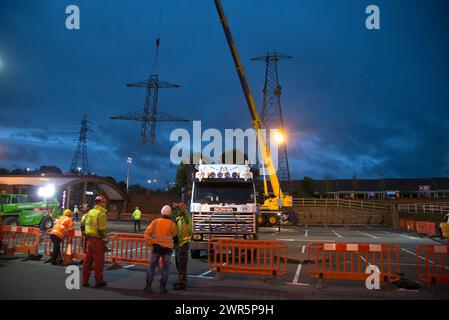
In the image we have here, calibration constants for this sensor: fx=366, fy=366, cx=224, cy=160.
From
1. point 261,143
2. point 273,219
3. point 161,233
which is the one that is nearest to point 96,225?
point 161,233

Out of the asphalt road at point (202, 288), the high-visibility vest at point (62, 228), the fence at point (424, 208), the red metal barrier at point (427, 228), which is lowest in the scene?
the asphalt road at point (202, 288)

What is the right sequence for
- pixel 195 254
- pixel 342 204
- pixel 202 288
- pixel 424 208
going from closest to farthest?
pixel 202 288, pixel 195 254, pixel 424 208, pixel 342 204

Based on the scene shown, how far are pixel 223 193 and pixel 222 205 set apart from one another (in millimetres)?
638

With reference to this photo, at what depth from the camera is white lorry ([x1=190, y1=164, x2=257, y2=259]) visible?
1253cm

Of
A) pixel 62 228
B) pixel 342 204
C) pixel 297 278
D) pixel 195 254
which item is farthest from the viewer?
pixel 342 204

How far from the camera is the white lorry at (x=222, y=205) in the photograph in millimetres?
12531

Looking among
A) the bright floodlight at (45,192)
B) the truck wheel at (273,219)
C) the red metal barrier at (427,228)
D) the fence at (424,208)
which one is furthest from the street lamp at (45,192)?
the fence at (424,208)

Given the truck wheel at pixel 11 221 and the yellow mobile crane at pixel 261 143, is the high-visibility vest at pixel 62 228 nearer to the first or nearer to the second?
the truck wheel at pixel 11 221

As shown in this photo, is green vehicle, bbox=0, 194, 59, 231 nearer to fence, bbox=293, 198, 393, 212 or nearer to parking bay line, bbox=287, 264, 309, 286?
parking bay line, bbox=287, 264, 309, 286

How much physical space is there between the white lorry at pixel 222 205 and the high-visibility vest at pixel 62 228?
3.98 meters

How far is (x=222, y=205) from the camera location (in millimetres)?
12867

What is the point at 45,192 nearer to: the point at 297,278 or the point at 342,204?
the point at 297,278

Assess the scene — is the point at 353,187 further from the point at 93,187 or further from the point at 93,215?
the point at 93,215

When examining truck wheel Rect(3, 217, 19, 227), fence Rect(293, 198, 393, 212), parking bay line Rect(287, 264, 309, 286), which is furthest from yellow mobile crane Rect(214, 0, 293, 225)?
fence Rect(293, 198, 393, 212)
